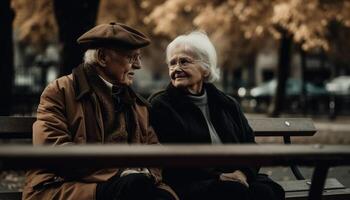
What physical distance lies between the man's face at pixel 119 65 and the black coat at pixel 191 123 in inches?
15.6

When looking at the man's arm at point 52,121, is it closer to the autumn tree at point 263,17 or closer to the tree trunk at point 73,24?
the tree trunk at point 73,24

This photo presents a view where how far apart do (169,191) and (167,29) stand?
12933 millimetres

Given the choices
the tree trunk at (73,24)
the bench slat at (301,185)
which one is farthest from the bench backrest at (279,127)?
the tree trunk at (73,24)

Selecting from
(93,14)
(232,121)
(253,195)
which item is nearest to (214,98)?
(232,121)

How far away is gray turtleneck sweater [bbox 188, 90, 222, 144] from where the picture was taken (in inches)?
178

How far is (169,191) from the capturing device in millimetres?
3816

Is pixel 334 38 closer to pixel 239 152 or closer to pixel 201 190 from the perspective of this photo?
pixel 201 190

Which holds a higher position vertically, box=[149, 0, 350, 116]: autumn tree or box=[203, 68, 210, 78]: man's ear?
box=[149, 0, 350, 116]: autumn tree

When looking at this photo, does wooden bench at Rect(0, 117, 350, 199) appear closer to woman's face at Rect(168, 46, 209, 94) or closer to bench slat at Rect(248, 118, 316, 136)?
bench slat at Rect(248, 118, 316, 136)

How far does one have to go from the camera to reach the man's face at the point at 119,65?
13.3 feet

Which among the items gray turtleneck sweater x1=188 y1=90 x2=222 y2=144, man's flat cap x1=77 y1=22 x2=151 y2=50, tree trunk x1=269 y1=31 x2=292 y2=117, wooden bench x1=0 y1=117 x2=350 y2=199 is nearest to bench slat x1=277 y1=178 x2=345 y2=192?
wooden bench x1=0 y1=117 x2=350 y2=199

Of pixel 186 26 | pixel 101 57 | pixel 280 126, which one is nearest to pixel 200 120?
pixel 101 57

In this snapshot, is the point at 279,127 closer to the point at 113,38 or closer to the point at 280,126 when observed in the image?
the point at 280,126

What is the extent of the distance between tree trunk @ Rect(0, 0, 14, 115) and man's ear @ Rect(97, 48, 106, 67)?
5056mm
